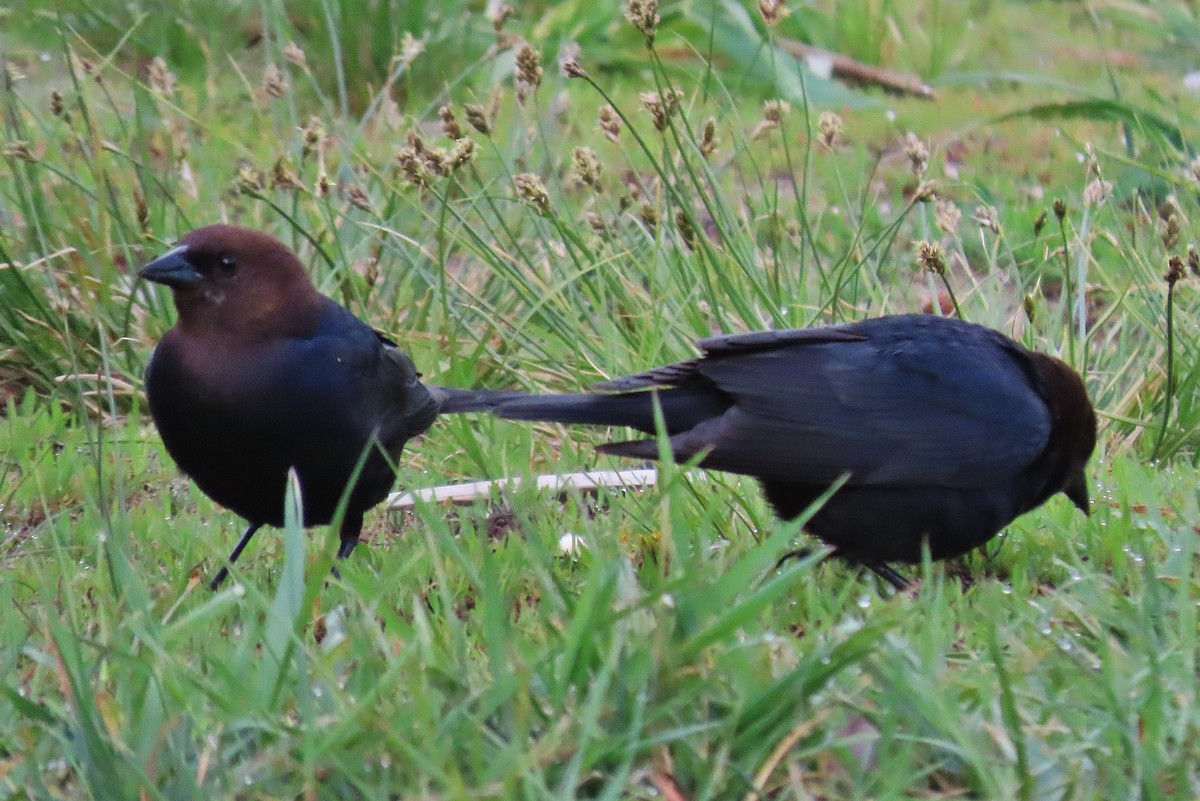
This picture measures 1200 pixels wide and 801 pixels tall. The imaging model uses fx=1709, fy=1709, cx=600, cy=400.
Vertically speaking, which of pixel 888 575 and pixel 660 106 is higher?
pixel 660 106

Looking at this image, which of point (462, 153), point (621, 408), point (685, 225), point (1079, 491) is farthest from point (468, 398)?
point (1079, 491)

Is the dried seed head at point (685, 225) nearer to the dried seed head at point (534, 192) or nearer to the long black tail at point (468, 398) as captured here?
the dried seed head at point (534, 192)

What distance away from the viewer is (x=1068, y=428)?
12.4 ft

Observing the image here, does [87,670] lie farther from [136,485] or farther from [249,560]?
[136,485]

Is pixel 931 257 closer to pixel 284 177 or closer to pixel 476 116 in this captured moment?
pixel 476 116

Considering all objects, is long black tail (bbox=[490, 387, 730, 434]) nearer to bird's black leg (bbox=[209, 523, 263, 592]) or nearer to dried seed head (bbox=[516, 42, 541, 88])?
bird's black leg (bbox=[209, 523, 263, 592])

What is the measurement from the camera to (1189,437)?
4484mm

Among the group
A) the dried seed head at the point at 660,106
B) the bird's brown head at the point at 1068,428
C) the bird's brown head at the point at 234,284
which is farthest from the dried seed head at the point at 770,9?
the bird's brown head at the point at 234,284

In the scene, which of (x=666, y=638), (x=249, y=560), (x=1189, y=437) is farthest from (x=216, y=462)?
(x=1189, y=437)

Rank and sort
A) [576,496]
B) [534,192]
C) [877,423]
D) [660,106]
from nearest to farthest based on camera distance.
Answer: [576,496] → [877,423] → [534,192] → [660,106]

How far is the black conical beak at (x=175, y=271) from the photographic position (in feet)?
12.1

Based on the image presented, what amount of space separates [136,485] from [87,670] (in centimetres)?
198

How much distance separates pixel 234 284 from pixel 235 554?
2.05 feet

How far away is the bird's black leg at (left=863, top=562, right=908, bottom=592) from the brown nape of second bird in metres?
0.94
